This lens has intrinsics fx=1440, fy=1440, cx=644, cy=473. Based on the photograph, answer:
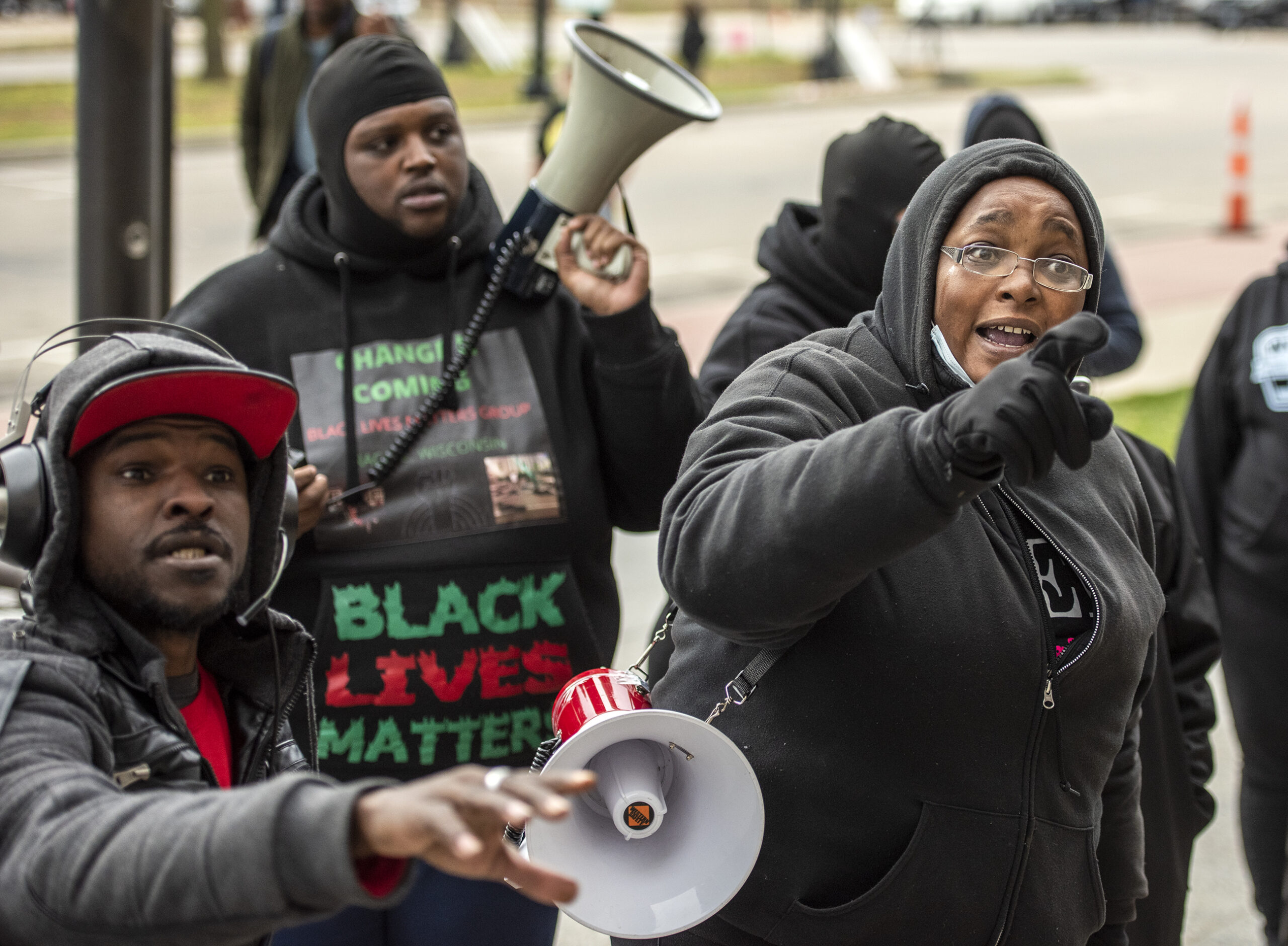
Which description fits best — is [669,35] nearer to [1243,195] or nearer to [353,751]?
[1243,195]

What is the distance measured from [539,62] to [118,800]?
708 inches

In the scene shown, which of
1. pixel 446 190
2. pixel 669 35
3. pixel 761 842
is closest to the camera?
pixel 761 842

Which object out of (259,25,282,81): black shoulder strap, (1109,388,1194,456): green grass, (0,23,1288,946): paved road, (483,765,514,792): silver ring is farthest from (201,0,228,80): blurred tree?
(483,765,514,792): silver ring

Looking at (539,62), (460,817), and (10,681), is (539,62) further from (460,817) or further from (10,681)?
(460,817)

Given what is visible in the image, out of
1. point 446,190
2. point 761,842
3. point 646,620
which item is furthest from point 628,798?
point 646,620

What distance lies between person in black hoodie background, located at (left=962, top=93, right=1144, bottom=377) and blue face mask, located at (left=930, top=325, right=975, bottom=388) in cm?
199

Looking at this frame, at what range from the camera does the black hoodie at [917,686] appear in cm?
189

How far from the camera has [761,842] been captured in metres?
1.96

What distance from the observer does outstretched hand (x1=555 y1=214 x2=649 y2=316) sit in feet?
8.92

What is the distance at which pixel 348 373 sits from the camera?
2729mm

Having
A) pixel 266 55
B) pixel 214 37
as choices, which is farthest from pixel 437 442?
pixel 214 37

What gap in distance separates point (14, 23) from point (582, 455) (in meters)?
27.6

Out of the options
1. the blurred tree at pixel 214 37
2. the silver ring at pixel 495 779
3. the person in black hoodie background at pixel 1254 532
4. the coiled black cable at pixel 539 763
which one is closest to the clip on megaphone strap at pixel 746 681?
the coiled black cable at pixel 539 763

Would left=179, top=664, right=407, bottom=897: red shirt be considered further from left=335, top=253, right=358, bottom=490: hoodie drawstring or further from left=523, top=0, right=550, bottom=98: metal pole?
left=523, top=0, right=550, bottom=98: metal pole
